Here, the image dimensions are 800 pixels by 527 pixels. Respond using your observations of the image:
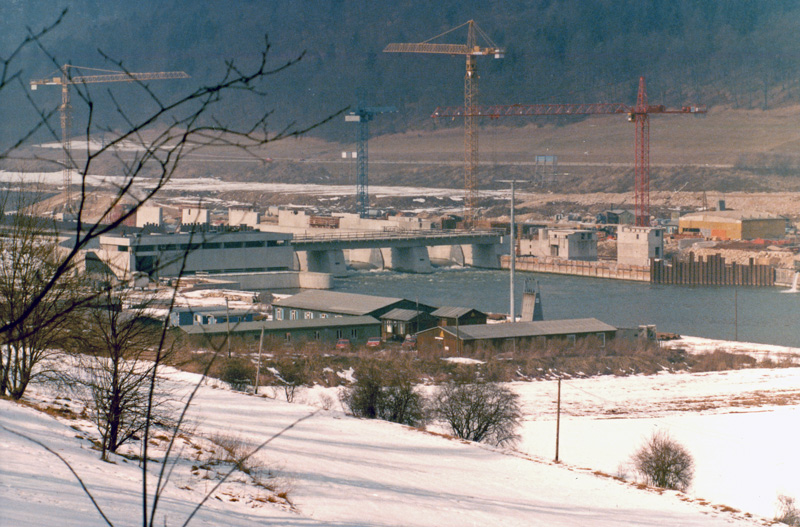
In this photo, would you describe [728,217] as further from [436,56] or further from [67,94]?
[436,56]

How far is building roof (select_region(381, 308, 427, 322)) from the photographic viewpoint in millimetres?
15045

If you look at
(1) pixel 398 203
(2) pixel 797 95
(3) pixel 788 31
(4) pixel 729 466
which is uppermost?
(3) pixel 788 31

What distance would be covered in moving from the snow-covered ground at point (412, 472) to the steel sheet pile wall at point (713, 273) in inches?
609

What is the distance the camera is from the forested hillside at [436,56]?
3182 inches

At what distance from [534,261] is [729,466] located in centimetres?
2124

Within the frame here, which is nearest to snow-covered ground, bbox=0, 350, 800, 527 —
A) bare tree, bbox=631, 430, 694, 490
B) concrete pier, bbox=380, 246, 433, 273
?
bare tree, bbox=631, 430, 694, 490

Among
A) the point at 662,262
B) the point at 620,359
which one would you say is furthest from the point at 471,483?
the point at 662,262

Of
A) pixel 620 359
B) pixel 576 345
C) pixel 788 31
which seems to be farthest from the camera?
pixel 788 31

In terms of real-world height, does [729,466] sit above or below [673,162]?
below

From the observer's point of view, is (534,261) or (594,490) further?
(534,261)

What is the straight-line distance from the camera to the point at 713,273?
25.3 metres

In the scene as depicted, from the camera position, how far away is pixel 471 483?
17.9 feet

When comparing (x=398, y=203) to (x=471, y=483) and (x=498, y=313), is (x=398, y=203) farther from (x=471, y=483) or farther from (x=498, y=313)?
(x=471, y=483)

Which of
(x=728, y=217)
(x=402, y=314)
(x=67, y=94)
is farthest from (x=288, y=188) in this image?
(x=402, y=314)
